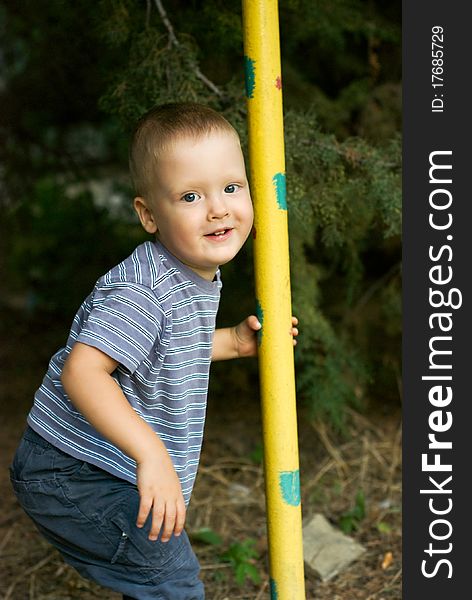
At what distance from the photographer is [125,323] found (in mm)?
1909

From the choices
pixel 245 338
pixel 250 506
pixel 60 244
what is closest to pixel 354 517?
pixel 250 506

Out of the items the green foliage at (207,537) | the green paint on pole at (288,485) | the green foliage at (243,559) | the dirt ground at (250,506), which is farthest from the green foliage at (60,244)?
the green paint on pole at (288,485)

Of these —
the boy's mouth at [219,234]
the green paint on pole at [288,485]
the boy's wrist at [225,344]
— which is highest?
the boy's mouth at [219,234]

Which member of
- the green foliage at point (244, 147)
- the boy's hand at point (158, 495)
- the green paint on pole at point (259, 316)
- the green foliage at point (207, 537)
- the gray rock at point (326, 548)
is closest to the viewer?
the boy's hand at point (158, 495)

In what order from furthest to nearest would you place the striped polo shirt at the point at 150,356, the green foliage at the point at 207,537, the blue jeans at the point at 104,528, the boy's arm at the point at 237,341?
1. the green foliage at the point at 207,537
2. the boy's arm at the point at 237,341
3. the blue jeans at the point at 104,528
4. the striped polo shirt at the point at 150,356

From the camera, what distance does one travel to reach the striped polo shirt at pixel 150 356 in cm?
194

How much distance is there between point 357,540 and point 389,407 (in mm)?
1180

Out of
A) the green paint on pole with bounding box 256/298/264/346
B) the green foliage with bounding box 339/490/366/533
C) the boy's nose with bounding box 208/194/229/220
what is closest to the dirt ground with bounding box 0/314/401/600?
the green foliage with bounding box 339/490/366/533

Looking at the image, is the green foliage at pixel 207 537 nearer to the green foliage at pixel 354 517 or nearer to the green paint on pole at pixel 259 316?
the green foliage at pixel 354 517

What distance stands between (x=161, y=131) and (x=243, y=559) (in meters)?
1.60

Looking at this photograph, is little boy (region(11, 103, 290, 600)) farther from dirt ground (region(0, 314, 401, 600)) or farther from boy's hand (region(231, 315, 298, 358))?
dirt ground (region(0, 314, 401, 600))

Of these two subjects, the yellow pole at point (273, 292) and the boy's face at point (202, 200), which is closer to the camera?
the boy's face at point (202, 200)

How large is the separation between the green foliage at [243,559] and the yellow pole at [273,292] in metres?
0.60

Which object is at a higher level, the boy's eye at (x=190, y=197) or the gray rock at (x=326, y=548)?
the boy's eye at (x=190, y=197)
